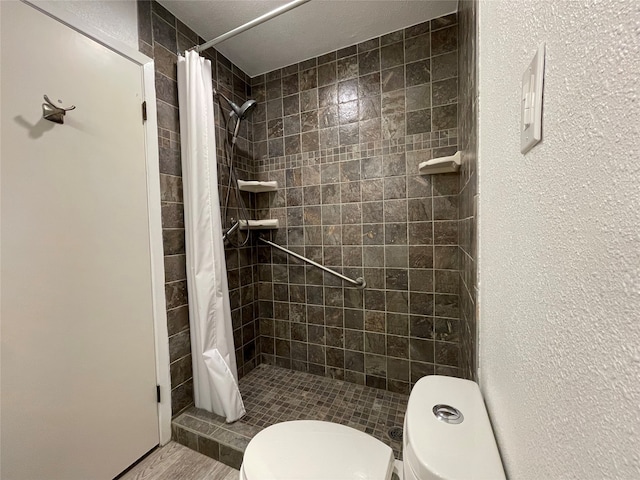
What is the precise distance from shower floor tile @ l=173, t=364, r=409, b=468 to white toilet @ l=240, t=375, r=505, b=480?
566 mm

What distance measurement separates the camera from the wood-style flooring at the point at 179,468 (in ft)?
3.90

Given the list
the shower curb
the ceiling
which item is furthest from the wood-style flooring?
the ceiling

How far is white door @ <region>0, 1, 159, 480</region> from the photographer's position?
2.90 ft

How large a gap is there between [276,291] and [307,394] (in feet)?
2.42

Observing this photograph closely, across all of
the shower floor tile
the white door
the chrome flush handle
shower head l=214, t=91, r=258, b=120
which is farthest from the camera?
shower head l=214, t=91, r=258, b=120

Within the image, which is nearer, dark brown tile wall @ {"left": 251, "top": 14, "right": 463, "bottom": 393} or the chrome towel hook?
the chrome towel hook

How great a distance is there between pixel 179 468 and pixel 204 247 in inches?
41.8

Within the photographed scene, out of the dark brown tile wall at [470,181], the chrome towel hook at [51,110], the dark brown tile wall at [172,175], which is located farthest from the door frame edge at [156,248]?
the dark brown tile wall at [470,181]

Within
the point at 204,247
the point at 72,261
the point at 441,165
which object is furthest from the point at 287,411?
the point at 441,165

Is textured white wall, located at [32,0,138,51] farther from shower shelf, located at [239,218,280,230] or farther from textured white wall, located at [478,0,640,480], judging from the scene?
textured white wall, located at [478,0,640,480]

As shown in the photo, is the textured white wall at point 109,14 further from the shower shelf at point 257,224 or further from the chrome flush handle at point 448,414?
the chrome flush handle at point 448,414

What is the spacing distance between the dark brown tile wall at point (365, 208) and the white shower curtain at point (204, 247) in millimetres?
598

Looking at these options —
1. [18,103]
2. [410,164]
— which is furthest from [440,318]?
[18,103]

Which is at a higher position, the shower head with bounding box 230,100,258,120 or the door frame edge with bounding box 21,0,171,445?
the shower head with bounding box 230,100,258,120
